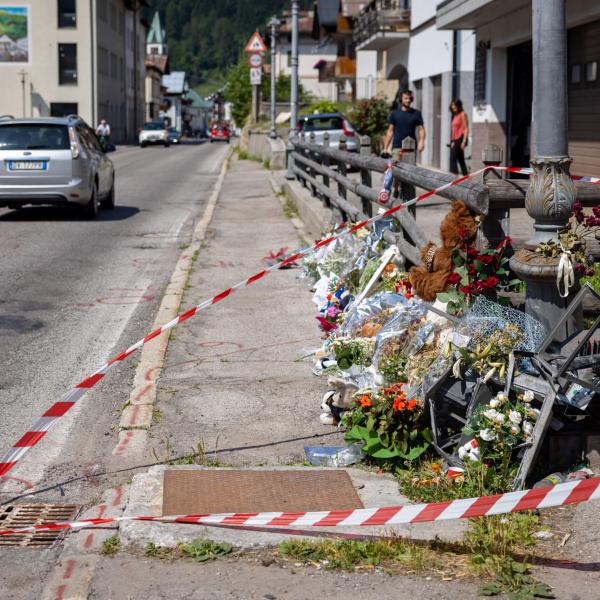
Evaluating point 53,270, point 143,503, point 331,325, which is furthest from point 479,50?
point 143,503

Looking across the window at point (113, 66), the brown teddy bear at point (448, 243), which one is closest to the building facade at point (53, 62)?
the window at point (113, 66)

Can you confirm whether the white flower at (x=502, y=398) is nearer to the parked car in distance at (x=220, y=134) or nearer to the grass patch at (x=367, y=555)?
the grass patch at (x=367, y=555)

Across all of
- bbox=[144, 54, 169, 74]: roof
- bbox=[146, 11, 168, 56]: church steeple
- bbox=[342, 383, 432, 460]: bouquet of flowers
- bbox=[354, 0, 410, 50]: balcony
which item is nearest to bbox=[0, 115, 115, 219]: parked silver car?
bbox=[342, 383, 432, 460]: bouquet of flowers

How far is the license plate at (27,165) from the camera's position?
1691 cm

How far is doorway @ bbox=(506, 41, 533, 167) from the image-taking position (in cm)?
2447

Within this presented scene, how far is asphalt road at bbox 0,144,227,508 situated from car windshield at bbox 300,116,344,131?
15.6 metres

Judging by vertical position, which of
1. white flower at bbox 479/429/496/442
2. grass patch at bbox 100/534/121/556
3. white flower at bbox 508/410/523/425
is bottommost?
grass patch at bbox 100/534/121/556

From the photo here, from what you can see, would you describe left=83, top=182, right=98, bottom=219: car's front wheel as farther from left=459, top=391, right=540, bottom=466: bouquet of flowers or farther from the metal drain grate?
left=459, top=391, right=540, bottom=466: bouquet of flowers

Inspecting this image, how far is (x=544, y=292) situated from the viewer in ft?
17.4

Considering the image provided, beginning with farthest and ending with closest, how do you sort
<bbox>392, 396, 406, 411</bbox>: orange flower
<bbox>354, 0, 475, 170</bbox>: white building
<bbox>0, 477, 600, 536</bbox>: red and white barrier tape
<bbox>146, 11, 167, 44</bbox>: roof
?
<bbox>146, 11, 167, 44</bbox>: roof → <bbox>354, 0, 475, 170</bbox>: white building → <bbox>392, 396, 406, 411</bbox>: orange flower → <bbox>0, 477, 600, 536</bbox>: red and white barrier tape

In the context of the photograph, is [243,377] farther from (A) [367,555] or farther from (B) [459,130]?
(B) [459,130]

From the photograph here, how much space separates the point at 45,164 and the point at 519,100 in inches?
481

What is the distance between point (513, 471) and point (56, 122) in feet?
46.0

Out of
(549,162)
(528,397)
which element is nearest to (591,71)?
(549,162)
